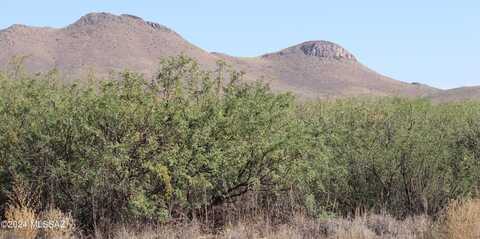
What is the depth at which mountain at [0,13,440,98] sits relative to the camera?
11662 centimetres

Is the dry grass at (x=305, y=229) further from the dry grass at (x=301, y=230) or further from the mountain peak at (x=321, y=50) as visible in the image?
the mountain peak at (x=321, y=50)

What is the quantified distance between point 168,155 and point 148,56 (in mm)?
115469

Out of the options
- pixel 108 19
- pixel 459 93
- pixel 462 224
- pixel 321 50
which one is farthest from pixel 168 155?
pixel 321 50

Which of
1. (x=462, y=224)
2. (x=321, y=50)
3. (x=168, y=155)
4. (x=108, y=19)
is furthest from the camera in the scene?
(x=321, y=50)

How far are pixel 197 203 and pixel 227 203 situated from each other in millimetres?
1175

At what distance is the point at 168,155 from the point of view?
477 inches

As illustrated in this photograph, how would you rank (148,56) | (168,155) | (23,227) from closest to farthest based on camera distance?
(23,227) < (168,155) < (148,56)

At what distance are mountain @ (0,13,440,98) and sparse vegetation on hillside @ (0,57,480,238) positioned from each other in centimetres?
9462

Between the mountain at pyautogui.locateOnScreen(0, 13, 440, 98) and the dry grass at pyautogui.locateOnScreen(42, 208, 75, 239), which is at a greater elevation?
the mountain at pyautogui.locateOnScreen(0, 13, 440, 98)

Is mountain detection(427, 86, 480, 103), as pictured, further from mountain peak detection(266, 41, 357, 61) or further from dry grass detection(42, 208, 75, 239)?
dry grass detection(42, 208, 75, 239)

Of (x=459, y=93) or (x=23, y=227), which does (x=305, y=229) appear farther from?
(x=459, y=93)

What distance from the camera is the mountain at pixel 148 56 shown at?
11662 centimetres

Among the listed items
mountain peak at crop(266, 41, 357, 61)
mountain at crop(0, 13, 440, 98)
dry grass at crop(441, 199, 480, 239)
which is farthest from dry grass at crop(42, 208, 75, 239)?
mountain peak at crop(266, 41, 357, 61)

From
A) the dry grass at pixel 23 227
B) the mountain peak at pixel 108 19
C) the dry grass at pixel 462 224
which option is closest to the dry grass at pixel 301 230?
the dry grass at pixel 462 224
